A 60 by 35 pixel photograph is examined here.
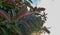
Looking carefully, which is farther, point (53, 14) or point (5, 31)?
point (53, 14)

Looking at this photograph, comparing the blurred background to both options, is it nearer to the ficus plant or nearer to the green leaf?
the ficus plant

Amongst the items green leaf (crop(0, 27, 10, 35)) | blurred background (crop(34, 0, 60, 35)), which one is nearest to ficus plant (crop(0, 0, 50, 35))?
green leaf (crop(0, 27, 10, 35))

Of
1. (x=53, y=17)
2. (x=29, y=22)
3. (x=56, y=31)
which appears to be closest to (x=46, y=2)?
(x=53, y=17)

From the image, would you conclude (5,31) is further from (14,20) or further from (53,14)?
(53,14)

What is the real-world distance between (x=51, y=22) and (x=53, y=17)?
8cm

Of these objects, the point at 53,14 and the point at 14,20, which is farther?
the point at 53,14

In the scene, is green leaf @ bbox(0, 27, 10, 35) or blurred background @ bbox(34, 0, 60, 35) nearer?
green leaf @ bbox(0, 27, 10, 35)

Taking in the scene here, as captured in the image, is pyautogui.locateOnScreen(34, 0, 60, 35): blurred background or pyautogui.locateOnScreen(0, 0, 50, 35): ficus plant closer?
pyautogui.locateOnScreen(0, 0, 50, 35): ficus plant

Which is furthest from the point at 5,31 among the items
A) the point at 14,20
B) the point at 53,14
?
the point at 53,14

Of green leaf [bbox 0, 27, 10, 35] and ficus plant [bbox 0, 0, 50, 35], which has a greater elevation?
ficus plant [bbox 0, 0, 50, 35]

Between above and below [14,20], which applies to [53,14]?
below

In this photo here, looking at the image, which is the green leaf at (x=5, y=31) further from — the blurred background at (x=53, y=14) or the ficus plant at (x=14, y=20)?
the blurred background at (x=53, y=14)

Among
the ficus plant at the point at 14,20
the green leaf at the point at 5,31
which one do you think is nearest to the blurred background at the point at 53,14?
the ficus plant at the point at 14,20

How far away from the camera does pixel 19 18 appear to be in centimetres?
108
